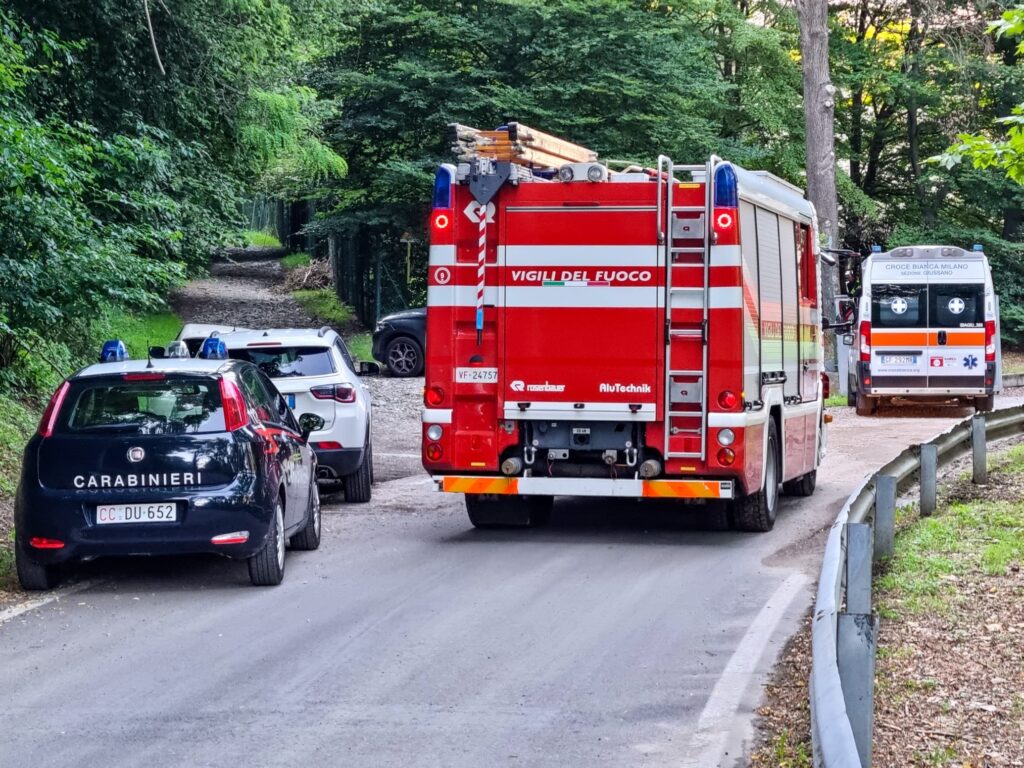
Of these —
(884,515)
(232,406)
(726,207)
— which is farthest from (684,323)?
(232,406)

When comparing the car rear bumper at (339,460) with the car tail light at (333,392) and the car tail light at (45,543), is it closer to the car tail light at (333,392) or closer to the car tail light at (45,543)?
the car tail light at (333,392)

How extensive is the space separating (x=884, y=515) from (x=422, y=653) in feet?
13.9

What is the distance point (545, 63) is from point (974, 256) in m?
11.7

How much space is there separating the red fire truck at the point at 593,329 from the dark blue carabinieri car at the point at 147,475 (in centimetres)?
248

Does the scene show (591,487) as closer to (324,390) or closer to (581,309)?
(581,309)

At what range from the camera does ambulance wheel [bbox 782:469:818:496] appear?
1577 cm

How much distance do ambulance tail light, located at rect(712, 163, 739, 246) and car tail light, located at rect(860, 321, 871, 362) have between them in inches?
584

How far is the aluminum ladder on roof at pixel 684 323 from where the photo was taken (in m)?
12.0

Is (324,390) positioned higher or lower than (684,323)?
lower

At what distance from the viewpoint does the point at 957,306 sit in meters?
26.0

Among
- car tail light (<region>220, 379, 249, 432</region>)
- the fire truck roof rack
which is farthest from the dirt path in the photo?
car tail light (<region>220, 379, 249, 432</region>)

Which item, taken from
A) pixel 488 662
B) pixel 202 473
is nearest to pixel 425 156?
pixel 202 473

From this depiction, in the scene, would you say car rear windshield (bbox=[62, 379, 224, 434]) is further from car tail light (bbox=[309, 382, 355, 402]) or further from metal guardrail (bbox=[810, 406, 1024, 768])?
car tail light (bbox=[309, 382, 355, 402])

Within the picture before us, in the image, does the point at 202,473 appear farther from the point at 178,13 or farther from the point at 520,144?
the point at 178,13
